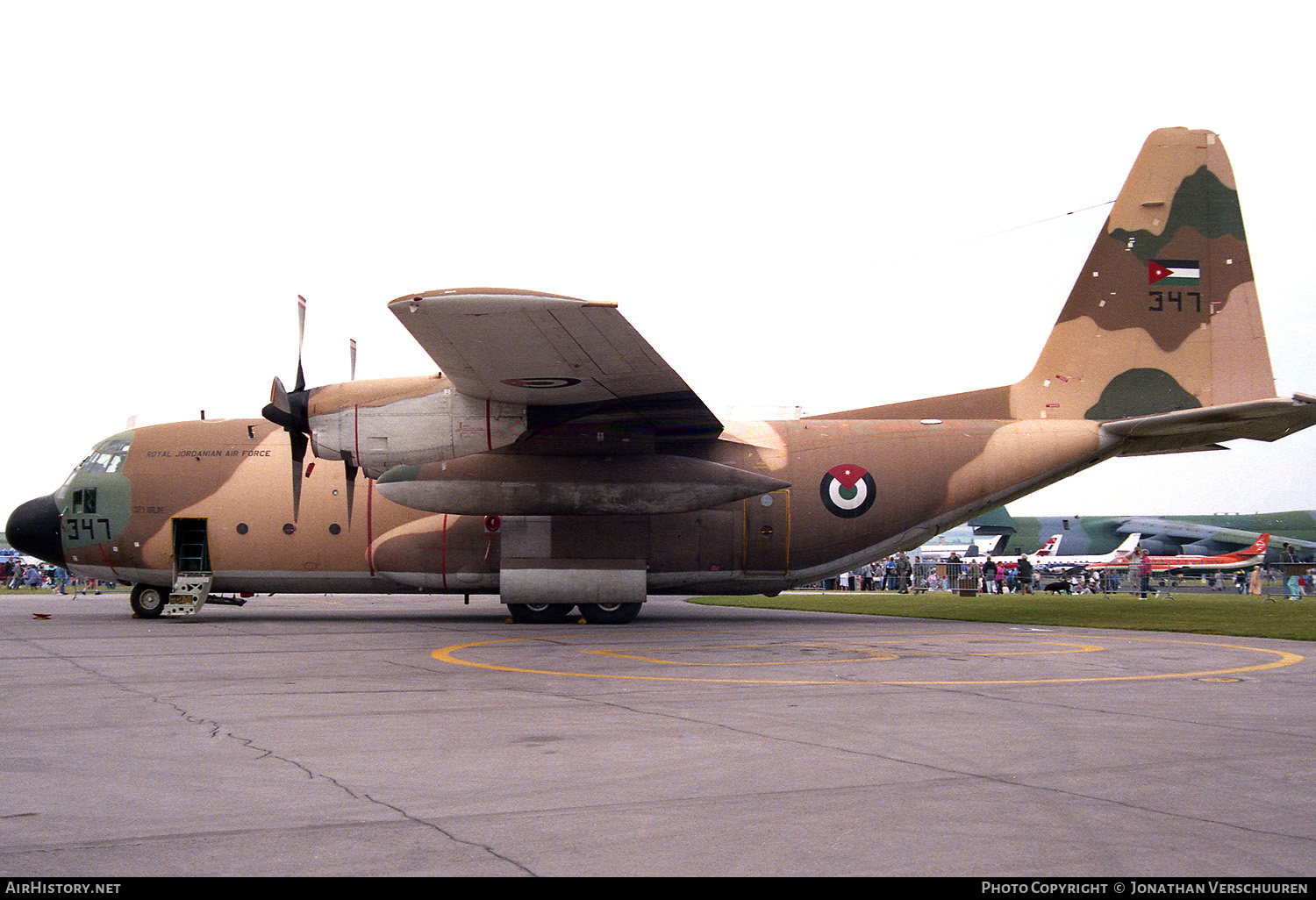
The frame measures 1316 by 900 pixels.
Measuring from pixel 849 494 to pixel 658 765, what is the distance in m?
14.8

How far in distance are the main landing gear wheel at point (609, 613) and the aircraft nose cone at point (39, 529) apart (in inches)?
460

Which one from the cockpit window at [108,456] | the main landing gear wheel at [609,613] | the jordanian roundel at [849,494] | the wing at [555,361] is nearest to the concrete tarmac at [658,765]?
the wing at [555,361]

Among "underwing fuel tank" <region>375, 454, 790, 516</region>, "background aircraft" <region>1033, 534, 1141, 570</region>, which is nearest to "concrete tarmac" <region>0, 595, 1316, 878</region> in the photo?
"underwing fuel tank" <region>375, 454, 790, 516</region>

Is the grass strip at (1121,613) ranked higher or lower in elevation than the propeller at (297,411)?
lower

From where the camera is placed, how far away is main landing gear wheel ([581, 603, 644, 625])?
20469 mm

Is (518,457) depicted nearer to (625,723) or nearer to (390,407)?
(390,407)

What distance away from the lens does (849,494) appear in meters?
20.7

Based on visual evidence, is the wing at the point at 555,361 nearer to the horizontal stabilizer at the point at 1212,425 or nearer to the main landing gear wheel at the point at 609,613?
the main landing gear wheel at the point at 609,613

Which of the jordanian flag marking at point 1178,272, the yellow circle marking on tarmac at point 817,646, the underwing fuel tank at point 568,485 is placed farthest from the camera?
the jordanian flag marking at point 1178,272

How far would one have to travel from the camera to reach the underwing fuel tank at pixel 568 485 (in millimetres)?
18641

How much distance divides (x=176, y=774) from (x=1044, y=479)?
18.5 metres

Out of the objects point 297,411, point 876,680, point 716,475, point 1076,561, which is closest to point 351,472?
point 297,411

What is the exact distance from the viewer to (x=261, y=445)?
21.3 meters

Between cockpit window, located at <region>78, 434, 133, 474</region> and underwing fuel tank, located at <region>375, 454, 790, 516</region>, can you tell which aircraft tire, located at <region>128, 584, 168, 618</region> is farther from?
underwing fuel tank, located at <region>375, 454, 790, 516</region>
